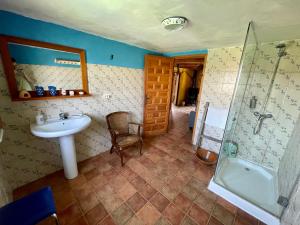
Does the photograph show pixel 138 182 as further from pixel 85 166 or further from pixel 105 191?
pixel 85 166

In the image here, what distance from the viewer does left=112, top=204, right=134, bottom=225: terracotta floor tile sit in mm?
1355

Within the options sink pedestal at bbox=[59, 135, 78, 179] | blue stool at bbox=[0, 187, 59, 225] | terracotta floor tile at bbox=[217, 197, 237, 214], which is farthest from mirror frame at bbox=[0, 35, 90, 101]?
terracotta floor tile at bbox=[217, 197, 237, 214]

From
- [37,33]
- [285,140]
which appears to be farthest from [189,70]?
[37,33]

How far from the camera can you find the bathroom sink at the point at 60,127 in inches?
55.2

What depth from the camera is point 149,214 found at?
56.6 inches

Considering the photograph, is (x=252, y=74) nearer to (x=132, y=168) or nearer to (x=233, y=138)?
(x=233, y=138)

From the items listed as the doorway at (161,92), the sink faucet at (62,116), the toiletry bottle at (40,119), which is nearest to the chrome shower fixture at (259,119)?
the doorway at (161,92)

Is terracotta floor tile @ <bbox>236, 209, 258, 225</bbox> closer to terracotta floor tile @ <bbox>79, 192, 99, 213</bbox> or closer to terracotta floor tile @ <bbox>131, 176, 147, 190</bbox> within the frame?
terracotta floor tile @ <bbox>131, 176, 147, 190</bbox>

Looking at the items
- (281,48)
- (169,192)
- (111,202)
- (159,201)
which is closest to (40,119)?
(111,202)

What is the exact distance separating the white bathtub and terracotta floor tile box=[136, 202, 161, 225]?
858 millimetres

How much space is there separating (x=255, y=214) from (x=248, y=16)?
2.12 m

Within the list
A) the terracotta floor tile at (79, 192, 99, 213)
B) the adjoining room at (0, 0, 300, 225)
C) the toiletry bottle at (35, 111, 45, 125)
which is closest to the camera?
the adjoining room at (0, 0, 300, 225)

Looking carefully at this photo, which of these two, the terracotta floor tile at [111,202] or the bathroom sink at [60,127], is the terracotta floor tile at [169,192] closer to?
the terracotta floor tile at [111,202]

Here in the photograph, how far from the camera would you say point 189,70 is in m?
7.38
